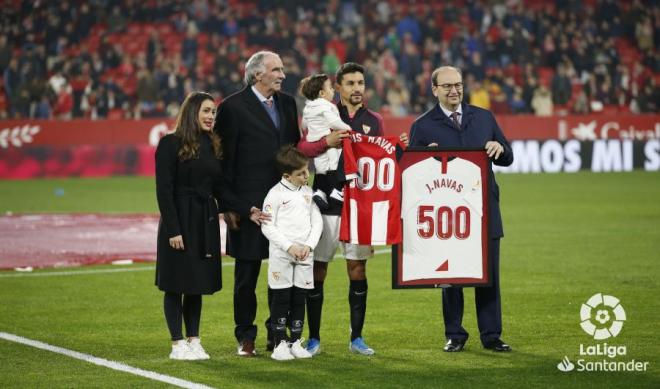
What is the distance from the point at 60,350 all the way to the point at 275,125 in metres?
2.40

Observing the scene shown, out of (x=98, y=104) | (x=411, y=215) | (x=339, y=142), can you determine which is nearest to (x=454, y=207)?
(x=411, y=215)

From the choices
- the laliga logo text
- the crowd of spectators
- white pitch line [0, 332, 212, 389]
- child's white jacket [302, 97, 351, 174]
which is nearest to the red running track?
white pitch line [0, 332, 212, 389]

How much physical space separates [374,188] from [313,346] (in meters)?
1.28

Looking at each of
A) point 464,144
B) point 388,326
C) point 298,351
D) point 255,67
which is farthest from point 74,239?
point 464,144

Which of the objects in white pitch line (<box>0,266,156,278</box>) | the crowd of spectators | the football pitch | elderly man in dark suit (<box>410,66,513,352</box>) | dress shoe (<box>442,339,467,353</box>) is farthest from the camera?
the crowd of spectators

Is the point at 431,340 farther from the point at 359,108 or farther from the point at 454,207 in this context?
the point at 359,108

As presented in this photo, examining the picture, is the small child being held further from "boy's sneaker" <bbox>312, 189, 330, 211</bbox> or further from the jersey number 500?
the jersey number 500

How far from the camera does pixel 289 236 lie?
9109mm

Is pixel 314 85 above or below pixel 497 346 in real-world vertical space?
above

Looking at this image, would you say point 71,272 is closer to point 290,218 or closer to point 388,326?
point 388,326

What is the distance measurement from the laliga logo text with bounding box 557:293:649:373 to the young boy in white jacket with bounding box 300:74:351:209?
213cm

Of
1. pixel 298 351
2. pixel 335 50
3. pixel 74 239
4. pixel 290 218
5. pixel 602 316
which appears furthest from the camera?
pixel 335 50

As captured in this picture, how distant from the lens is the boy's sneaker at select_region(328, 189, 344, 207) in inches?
371

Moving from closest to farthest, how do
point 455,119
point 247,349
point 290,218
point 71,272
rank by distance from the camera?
point 290,218 → point 247,349 → point 455,119 → point 71,272
